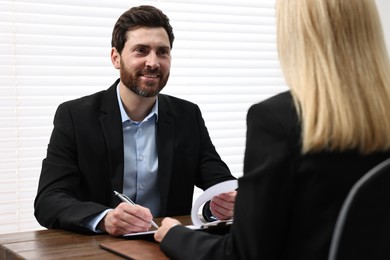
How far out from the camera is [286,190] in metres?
1.19

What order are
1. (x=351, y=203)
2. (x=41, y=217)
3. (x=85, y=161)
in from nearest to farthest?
(x=351, y=203), (x=41, y=217), (x=85, y=161)

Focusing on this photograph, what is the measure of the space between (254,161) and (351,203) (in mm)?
201

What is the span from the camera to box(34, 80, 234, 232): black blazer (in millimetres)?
2334

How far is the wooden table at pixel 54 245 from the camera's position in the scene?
166cm

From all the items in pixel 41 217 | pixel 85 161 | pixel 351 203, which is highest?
pixel 351 203

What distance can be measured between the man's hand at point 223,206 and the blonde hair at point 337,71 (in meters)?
0.91

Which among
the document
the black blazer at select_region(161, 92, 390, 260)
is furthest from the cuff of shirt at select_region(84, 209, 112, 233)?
the black blazer at select_region(161, 92, 390, 260)

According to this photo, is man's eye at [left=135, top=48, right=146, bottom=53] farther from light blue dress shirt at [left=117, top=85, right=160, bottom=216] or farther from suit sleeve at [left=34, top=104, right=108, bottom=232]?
suit sleeve at [left=34, top=104, right=108, bottom=232]

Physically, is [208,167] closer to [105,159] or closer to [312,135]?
[105,159]

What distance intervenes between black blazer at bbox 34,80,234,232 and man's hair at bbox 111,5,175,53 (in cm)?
24

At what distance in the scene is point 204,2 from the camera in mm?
3615

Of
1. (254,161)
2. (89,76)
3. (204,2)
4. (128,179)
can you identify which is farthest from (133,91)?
(254,161)

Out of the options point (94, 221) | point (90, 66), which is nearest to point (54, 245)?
point (94, 221)

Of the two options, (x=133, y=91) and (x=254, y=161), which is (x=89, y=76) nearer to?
(x=133, y=91)
